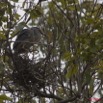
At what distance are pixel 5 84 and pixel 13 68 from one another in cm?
26

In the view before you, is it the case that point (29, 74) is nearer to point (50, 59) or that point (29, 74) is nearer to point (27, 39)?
point (50, 59)

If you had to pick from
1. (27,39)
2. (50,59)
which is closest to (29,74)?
(50,59)

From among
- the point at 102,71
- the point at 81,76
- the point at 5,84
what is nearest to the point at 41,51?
the point at 5,84

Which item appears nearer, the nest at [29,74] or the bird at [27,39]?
the nest at [29,74]

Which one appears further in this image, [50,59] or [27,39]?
[27,39]

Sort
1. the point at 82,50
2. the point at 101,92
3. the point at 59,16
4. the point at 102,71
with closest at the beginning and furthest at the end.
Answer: the point at 82,50 → the point at 102,71 → the point at 59,16 → the point at 101,92

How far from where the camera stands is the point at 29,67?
4.23 meters

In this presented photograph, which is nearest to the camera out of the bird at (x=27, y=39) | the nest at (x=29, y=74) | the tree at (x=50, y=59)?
the tree at (x=50, y=59)

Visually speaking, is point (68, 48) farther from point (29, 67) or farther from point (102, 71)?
point (102, 71)

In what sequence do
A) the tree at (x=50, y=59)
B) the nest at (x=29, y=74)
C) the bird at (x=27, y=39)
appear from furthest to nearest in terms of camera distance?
the bird at (x=27, y=39), the nest at (x=29, y=74), the tree at (x=50, y=59)

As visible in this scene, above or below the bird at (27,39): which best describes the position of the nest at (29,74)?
below

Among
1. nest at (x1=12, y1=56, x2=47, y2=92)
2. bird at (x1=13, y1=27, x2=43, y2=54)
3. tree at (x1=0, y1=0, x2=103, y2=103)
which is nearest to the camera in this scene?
tree at (x1=0, y1=0, x2=103, y2=103)

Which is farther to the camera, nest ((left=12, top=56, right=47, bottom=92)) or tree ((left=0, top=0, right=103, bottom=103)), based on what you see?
nest ((left=12, top=56, right=47, bottom=92))

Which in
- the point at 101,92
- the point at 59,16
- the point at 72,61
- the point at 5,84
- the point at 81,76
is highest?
the point at 59,16
